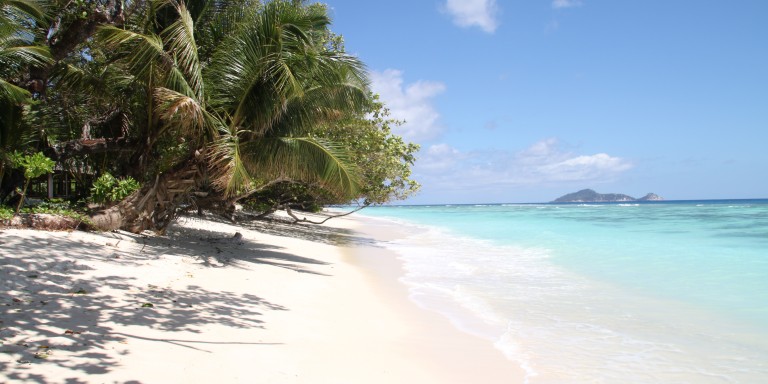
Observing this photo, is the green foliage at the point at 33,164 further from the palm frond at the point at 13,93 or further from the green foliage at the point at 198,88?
the palm frond at the point at 13,93

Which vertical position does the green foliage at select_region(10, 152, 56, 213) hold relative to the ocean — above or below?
above

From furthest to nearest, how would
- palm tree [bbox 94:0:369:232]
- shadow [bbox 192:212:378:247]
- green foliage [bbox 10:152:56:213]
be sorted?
shadow [bbox 192:212:378:247]
palm tree [bbox 94:0:369:232]
green foliage [bbox 10:152:56:213]

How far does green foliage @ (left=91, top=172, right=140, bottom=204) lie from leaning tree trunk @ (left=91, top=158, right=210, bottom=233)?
0.14 m

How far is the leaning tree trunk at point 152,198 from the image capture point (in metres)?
8.60

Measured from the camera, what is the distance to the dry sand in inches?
137

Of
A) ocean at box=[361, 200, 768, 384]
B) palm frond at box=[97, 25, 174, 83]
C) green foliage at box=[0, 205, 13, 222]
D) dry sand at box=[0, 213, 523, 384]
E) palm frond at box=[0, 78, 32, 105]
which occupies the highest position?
palm frond at box=[97, 25, 174, 83]

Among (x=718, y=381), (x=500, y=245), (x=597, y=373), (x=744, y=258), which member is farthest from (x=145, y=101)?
(x=744, y=258)

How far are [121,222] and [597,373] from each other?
7.90 metres

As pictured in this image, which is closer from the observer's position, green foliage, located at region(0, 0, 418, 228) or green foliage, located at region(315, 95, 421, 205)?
green foliage, located at region(0, 0, 418, 228)

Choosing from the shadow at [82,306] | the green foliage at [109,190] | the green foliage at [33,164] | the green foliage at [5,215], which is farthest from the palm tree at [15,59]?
the shadow at [82,306]

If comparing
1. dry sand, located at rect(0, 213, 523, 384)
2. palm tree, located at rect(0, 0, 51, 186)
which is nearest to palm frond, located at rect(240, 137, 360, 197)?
dry sand, located at rect(0, 213, 523, 384)

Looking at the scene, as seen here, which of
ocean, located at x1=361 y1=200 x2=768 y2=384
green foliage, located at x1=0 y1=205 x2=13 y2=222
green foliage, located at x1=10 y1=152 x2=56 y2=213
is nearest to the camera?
ocean, located at x1=361 y1=200 x2=768 y2=384

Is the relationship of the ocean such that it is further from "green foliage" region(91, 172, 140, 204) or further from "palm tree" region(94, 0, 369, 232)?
"green foliage" region(91, 172, 140, 204)

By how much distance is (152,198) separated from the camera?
8977 millimetres
